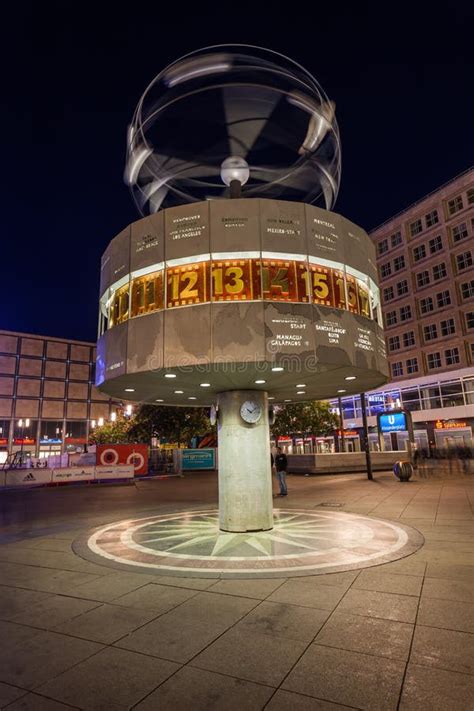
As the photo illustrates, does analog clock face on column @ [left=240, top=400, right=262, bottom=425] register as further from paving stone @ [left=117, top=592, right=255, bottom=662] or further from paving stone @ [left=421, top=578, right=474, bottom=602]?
paving stone @ [left=421, top=578, right=474, bottom=602]

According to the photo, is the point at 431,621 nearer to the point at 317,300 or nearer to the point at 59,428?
the point at 317,300

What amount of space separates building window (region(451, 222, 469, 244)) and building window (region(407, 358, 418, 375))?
17.4 metres

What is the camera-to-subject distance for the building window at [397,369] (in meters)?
62.8

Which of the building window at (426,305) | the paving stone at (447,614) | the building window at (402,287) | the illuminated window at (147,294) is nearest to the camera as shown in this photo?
the paving stone at (447,614)

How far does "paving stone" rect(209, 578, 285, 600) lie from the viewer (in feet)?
23.7

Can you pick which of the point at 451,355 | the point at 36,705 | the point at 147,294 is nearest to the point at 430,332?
the point at 451,355

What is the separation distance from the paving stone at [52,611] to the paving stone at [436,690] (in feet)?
15.5

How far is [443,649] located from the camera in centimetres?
505

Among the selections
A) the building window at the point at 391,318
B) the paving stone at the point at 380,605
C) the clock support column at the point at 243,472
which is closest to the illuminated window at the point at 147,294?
the clock support column at the point at 243,472

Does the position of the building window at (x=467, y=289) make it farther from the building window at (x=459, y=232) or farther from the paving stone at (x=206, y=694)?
the paving stone at (x=206, y=694)

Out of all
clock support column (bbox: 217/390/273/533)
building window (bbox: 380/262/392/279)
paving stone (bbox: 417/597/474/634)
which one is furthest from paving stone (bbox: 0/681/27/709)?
building window (bbox: 380/262/392/279)

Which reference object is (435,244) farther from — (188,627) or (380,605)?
Answer: (188,627)

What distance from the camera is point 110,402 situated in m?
104

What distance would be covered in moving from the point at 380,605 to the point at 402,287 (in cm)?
6444
